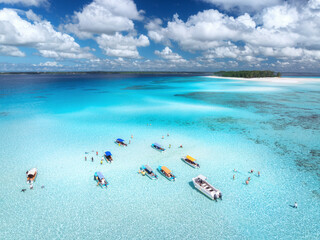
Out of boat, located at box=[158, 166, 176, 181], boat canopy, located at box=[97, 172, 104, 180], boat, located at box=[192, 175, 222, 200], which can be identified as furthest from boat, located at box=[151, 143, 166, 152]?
boat canopy, located at box=[97, 172, 104, 180]

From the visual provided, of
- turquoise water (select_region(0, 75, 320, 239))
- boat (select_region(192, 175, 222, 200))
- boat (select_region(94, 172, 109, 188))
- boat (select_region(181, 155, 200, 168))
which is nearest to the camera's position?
turquoise water (select_region(0, 75, 320, 239))

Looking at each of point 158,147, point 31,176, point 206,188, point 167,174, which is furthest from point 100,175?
point 206,188

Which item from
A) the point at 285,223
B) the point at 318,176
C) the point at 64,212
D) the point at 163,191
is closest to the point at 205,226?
the point at 163,191

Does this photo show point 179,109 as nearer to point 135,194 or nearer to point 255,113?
point 255,113

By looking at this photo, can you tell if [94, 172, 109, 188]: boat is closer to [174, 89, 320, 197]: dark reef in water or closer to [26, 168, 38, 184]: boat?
[26, 168, 38, 184]: boat

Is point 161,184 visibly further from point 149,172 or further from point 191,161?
point 191,161

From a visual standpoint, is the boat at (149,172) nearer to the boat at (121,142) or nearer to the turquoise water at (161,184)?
the turquoise water at (161,184)

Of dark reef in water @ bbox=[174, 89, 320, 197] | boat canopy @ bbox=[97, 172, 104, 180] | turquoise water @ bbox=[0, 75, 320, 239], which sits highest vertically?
dark reef in water @ bbox=[174, 89, 320, 197]
